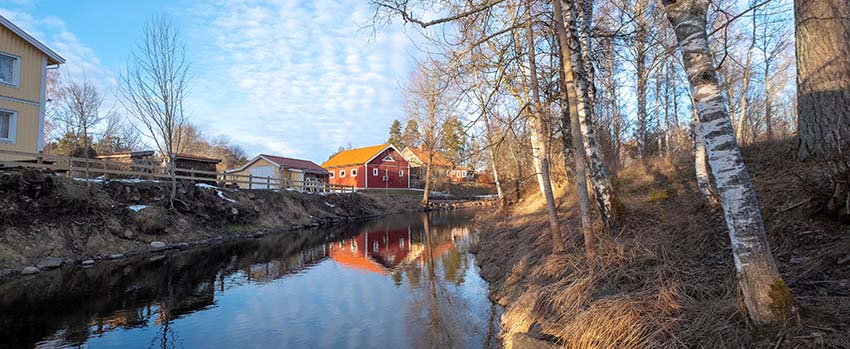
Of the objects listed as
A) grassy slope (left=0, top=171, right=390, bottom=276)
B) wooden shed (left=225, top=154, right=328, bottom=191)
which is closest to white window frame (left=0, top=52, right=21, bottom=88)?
grassy slope (left=0, top=171, right=390, bottom=276)

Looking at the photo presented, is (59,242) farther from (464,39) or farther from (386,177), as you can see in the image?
(386,177)

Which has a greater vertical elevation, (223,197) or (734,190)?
(223,197)

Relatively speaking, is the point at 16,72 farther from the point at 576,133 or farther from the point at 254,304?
the point at 576,133

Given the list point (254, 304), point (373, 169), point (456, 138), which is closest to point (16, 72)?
point (254, 304)

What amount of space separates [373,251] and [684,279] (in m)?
12.0

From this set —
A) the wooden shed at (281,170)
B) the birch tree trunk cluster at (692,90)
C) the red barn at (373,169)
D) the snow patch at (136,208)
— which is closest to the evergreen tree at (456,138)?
the birch tree trunk cluster at (692,90)

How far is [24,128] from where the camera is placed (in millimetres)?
17078

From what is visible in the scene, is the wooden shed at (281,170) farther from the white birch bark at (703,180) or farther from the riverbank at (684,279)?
the white birch bark at (703,180)

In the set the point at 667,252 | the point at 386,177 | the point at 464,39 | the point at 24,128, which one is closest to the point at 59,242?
the point at 24,128

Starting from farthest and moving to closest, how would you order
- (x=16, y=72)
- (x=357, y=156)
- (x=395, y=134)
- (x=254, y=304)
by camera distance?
(x=395, y=134) < (x=357, y=156) < (x=16, y=72) < (x=254, y=304)

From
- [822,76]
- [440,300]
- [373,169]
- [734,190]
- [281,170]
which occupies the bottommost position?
[440,300]

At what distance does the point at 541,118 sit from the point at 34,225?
13.6m

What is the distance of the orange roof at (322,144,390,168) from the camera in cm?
4771

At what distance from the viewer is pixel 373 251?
611 inches
